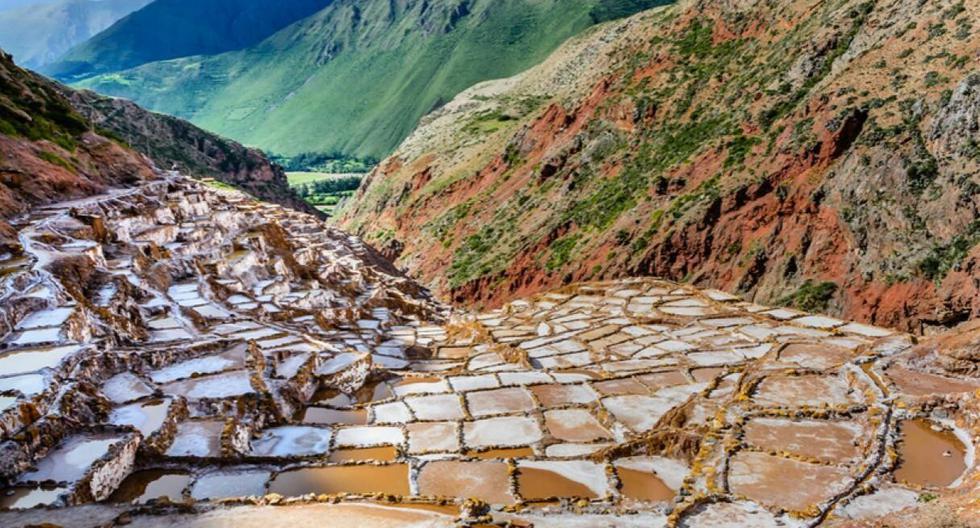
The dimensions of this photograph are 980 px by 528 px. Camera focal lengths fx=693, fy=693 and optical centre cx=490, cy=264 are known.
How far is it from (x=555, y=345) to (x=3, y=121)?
31347mm

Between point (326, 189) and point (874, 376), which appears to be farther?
point (326, 189)

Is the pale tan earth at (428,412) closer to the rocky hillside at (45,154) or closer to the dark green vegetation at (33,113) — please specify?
the rocky hillside at (45,154)

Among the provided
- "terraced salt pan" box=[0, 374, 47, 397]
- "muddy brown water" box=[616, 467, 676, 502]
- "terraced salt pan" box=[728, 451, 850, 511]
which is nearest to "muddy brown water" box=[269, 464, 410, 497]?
"muddy brown water" box=[616, 467, 676, 502]

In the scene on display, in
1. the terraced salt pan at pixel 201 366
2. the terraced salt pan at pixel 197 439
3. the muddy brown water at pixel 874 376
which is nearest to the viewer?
the terraced salt pan at pixel 197 439

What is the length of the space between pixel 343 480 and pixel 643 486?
6.84m

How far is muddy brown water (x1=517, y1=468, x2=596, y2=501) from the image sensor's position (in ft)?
49.6

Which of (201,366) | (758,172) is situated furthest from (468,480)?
(758,172)

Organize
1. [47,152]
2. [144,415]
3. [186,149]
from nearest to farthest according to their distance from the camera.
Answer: [144,415] → [47,152] → [186,149]

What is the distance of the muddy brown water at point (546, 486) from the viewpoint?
49.6ft

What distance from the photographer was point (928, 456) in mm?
15570

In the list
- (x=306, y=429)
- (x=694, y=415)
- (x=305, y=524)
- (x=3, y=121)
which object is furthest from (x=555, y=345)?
(x=3, y=121)

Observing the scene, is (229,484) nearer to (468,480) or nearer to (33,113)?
(468,480)

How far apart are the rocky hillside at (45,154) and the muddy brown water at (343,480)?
52.7 ft

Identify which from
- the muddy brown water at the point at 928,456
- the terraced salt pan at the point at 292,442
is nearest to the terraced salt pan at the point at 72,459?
the terraced salt pan at the point at 292,442
